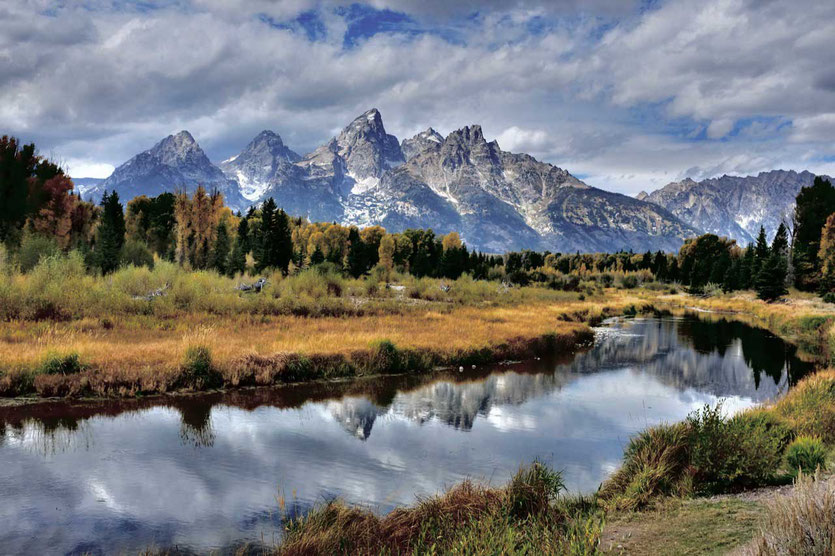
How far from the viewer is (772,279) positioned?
7544 centimetres

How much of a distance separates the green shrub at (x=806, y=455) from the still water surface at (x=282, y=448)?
396 cm

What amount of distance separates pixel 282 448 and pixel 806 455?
12816mm

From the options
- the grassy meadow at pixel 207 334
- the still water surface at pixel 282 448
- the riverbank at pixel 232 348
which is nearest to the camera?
the still water surface at pixel 282 448

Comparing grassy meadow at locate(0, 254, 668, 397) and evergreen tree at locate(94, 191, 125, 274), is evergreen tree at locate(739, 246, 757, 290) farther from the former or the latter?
evergreen tree at locate(94, 191, 125, 274)

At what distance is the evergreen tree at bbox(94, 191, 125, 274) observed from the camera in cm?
5112

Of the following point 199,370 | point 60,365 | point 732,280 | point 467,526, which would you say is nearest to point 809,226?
point 732,280

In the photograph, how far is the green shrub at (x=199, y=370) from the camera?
18.7 m

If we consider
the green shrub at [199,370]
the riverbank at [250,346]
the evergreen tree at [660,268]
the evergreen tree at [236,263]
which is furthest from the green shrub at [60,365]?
the evergreen tree at [660,268]

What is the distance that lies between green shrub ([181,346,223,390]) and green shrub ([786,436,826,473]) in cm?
1817

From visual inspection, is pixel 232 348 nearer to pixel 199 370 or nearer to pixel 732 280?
pixel 199 370

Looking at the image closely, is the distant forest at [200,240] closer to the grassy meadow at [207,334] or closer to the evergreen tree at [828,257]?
the evergreen tree at [828,257]

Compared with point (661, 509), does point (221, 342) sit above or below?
above

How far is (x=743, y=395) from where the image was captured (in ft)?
77.2

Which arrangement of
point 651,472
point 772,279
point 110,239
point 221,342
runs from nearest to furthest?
point 651,472 < point 221,342 < point 110,239 < point 772,279
